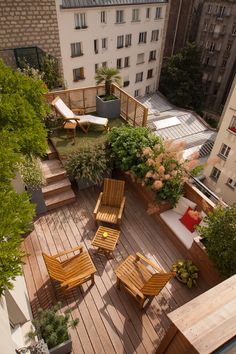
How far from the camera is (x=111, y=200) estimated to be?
728 cm

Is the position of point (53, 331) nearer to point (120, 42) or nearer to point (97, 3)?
point (97, 3)

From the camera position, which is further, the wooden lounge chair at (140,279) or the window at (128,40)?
the window at (128,40)

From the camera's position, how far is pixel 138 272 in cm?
566

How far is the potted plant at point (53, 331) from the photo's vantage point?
4359mm

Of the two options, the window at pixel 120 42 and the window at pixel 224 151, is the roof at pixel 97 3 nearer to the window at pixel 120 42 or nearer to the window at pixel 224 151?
the window at pixel 120 42

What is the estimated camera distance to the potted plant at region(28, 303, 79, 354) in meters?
4.36

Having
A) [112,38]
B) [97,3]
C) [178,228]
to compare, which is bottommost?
[178,228]

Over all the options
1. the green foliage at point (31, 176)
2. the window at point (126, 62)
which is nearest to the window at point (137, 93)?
the window at point (126, 62)

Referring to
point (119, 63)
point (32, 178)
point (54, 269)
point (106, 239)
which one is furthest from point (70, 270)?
point (119, 63)

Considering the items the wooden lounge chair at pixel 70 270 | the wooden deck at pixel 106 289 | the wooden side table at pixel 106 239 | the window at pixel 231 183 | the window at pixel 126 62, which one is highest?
the wooden lounge chair at pixel 70 270

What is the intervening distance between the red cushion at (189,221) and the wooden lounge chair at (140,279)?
1.66 meters

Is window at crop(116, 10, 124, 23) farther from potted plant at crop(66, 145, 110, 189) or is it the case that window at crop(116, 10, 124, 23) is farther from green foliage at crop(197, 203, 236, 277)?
green foliage at crop(197, 203, 236, 277)

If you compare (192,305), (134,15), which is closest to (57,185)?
(192,305)

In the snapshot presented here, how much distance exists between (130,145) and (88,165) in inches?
58.7
